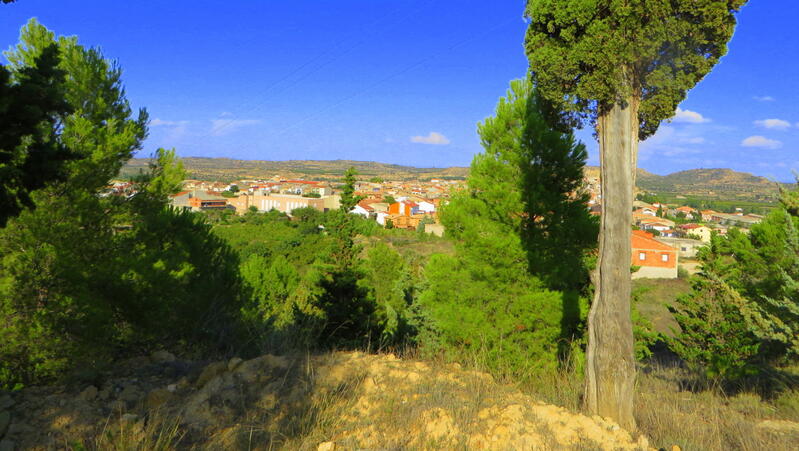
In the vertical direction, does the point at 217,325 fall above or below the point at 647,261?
above

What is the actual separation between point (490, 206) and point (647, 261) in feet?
120

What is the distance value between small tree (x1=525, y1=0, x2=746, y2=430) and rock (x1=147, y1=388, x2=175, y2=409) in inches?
167

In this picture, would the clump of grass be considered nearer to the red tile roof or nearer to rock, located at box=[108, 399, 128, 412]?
rock, located at box=[108, 399, 128, 412]

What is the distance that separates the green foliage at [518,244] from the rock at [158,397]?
705 centimetres

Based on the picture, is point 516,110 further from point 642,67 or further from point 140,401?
point 140,401

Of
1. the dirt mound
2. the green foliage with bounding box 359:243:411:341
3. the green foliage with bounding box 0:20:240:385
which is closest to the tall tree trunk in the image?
the dirt mound

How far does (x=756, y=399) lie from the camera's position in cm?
780

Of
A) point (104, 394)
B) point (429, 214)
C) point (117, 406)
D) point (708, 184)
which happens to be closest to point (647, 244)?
point (429, 214)

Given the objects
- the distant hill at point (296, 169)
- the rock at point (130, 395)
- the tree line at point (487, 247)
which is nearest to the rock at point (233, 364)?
the rock at point (130, 395)

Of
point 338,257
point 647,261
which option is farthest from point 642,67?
point 647,261

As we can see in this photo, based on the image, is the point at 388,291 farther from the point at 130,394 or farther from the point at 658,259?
the point at 658,259

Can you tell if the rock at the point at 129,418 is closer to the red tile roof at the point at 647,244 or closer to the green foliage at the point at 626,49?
the green foliage at the point at 626,49

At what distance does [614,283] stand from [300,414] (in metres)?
3.37

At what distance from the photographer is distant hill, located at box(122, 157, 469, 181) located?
440ft
